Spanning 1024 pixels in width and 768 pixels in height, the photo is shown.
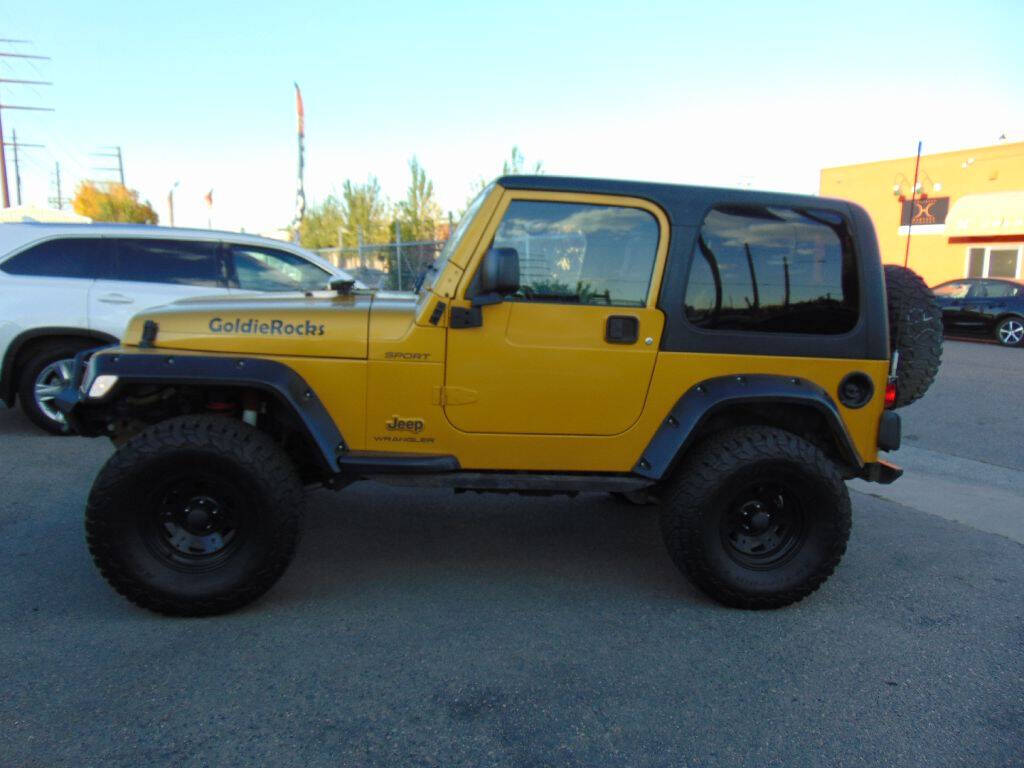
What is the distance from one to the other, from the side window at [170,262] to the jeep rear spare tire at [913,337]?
5630mm

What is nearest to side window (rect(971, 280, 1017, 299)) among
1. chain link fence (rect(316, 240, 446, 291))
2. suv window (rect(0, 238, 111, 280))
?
chain link fence (rect(316, 240, 446, 291))

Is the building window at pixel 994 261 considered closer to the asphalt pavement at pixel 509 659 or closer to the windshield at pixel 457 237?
the asphalt pavement at pixel 509 659

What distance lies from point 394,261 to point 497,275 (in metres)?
15.7

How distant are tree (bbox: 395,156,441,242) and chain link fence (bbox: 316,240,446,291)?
100 inches

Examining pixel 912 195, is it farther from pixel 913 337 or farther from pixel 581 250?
pixel 581 250

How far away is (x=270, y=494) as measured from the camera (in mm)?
3287

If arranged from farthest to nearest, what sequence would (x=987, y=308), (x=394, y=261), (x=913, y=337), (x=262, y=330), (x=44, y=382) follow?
(x=394, y=261), (x=987, y=308), (x=44, y=382), (x=913, y=337), (x=262, y=330)

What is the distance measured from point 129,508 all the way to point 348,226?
25.6 meters

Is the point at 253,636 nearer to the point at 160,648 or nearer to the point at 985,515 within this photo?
the point at 160,648

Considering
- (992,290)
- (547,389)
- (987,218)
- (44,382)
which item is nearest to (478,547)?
(547,389)

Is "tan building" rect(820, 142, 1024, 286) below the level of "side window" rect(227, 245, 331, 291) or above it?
above

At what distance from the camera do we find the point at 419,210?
77.6ft

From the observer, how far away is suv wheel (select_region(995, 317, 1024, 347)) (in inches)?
617

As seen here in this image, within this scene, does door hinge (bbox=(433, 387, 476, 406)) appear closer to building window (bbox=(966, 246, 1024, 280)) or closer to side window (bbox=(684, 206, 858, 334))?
side window (bbox=(684, 206, 858, 334))
